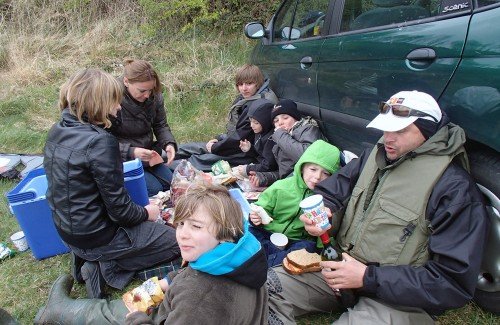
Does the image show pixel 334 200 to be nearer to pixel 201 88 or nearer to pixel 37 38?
pixel 201 88

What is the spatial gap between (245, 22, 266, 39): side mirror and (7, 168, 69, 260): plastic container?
8.56 ft

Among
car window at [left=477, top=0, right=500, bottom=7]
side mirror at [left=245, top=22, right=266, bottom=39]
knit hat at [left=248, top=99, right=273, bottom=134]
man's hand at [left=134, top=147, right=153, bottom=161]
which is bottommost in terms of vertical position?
man's hand at [left=134, top=147, right=153, bottom=161]

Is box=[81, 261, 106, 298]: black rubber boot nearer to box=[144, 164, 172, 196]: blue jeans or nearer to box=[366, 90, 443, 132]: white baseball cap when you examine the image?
box=[144, 164, 172, 196]: blue jeans

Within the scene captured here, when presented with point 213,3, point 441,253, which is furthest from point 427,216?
point 213,3

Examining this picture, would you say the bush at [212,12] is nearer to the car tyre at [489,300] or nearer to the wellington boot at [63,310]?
the wellington boot at [63,310]

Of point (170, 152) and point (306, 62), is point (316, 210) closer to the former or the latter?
point (306, 62)

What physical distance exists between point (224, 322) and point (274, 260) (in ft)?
3.62

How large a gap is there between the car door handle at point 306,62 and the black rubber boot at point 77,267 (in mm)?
2348

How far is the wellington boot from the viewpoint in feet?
7.04

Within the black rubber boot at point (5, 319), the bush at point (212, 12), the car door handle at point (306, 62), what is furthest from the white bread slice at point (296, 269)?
the bush at point (212, 12)

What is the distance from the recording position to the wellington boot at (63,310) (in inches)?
84.5

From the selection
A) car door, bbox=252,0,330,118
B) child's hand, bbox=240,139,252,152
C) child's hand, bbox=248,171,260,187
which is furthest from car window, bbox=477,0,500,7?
child's hand, bbox=240,139,252,152

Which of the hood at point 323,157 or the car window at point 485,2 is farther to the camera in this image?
the hood at point 323,157

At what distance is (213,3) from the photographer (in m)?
8.34
